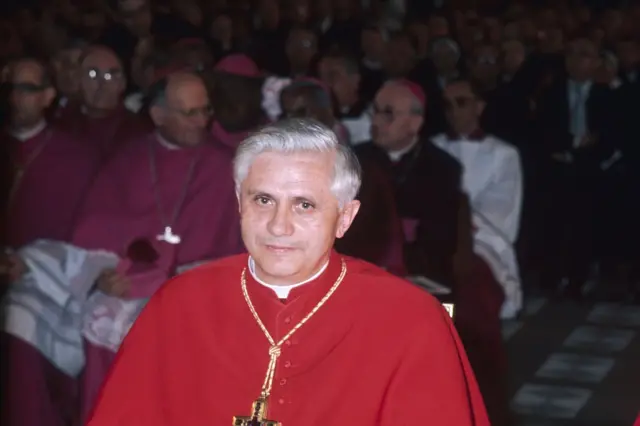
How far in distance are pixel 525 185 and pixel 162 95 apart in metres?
4.54

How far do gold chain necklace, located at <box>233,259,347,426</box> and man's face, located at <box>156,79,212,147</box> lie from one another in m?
2.56

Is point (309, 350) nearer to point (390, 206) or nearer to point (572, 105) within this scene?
point (390, 206)

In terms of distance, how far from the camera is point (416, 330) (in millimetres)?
3422

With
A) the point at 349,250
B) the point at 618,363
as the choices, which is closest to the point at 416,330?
the point at 349,250

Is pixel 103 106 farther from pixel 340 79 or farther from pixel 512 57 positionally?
pixel 512 57

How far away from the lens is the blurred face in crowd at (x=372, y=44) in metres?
10.5

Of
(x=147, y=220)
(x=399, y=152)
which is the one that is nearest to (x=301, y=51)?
(x=399, y=152)

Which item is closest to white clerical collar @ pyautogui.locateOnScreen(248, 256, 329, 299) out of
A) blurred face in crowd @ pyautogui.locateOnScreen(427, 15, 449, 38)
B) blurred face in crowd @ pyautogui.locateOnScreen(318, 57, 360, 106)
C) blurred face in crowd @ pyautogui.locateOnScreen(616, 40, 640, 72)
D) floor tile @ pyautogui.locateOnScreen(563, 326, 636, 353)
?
blurred face in crowd @ pyautogui.locateOnScreen(318, 57, 360, 106)

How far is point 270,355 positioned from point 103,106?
3.84 metres

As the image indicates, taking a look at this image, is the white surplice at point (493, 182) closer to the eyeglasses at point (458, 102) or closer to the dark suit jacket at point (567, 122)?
the eyeglasses at point (458, 102)

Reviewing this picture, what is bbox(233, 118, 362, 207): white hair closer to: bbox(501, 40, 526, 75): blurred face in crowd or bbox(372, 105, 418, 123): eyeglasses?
bbox(372, 105, 418, 123): eyeglasses

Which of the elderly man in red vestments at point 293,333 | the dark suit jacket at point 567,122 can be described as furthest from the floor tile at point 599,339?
the elderly man in red vestments at point 293,333

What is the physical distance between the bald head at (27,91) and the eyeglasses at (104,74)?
411mm

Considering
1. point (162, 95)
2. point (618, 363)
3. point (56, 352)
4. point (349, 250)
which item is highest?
point (162, 95)
